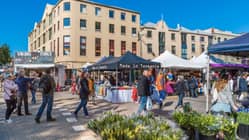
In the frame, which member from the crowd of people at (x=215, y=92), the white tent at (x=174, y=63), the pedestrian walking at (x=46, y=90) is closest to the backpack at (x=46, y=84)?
the pedestrian walking at (x=46, y=90)

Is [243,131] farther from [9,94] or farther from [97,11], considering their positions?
[97,11]

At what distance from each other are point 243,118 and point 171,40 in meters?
42.0

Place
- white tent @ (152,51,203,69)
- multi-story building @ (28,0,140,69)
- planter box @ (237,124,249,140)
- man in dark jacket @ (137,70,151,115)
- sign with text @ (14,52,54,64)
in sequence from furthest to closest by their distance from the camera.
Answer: multi-story building @ (28,0,140,69) → sign with text @ (14,52,54,64) → white tent @ (152,51,203,69) → man in dark jacket @ (137,70,151,115) → planter box @ (237,124,249,140)

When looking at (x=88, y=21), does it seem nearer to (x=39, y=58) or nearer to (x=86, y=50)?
(x=86, y=50)

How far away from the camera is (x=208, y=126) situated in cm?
413

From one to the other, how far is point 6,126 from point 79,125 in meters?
2.12

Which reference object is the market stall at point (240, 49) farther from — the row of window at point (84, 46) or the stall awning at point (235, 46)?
the row of window at point (84, 46)

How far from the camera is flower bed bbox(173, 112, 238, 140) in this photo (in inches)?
160

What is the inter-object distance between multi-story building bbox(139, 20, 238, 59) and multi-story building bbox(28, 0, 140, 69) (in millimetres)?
1997

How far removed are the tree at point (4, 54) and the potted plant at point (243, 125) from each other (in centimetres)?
5245

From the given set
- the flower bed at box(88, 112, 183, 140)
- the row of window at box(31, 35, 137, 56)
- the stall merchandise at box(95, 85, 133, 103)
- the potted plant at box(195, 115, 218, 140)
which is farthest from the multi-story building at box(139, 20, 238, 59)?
the flower bed at box(88, 112, 183, 140)

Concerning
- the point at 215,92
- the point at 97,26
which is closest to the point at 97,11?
the point at 97,26

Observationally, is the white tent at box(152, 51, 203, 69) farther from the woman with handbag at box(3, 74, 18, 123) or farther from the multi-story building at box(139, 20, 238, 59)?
the multi-story building at box(139, 20, 238, 59)

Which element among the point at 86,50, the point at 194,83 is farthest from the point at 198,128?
the point at 86,50
